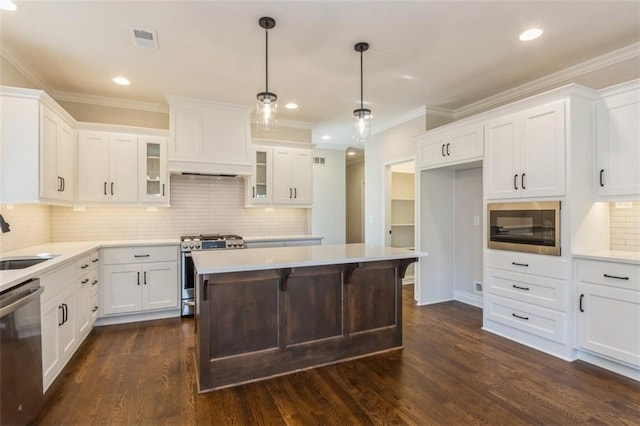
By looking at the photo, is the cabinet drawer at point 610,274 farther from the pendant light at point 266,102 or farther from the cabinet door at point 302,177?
the cabinet door at point 302,177

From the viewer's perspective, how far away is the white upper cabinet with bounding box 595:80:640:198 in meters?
2.68

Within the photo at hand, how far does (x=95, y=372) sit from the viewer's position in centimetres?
266

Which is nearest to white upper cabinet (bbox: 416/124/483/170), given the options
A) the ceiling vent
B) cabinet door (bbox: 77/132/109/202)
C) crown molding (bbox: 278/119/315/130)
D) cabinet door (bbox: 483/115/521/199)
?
cabinet door (bbox: 483/115/521/199)

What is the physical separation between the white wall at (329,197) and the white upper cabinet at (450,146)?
115 inches

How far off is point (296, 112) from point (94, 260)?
3178 mm

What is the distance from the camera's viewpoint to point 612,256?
2.66 m

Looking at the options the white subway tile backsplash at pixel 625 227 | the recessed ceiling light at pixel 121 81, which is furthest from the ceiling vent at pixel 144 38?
the white subway tile backsplash at pixel 625 227

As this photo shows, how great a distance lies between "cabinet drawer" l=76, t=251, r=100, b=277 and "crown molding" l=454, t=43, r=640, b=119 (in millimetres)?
4940

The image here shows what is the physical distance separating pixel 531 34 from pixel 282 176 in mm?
3390

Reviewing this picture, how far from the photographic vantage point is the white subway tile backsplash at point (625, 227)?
115 inches

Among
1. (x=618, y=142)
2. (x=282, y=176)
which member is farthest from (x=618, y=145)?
(x=282, y=176)

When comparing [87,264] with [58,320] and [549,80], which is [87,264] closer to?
[58,320]

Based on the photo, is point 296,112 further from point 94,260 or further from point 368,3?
point 94,260

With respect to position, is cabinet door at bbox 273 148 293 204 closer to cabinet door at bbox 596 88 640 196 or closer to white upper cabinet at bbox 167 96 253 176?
white upper cabinet at bbox 167 96 253 176
